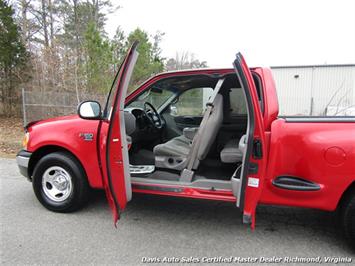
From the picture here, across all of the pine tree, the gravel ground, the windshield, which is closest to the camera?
the gravel ground

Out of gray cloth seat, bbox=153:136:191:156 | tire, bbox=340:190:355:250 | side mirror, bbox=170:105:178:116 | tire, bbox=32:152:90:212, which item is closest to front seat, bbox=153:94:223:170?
gray cloth seat, bbox=153:136:191:156

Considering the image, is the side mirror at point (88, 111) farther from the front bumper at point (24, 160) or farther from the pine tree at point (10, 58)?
the pine tree at point (10, 58)

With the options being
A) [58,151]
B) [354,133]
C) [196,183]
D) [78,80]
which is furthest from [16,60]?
[354,133]

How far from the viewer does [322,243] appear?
8.61 feet

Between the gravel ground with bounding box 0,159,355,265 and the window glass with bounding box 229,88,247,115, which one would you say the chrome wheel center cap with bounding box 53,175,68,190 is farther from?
the window glass with bounding box 229,88,247,115

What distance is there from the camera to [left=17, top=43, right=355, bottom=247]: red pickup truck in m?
2.26

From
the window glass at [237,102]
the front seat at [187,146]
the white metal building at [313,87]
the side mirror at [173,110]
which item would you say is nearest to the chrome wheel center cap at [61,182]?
the front seat at [187,146]

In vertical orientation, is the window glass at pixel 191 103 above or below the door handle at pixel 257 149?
above

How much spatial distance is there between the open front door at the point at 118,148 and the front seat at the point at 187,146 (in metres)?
0.70

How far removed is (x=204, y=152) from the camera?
2.99m

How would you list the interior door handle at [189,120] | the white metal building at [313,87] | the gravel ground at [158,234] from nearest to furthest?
1. the gravel ground at [158,234]
2. the interior door handle at [189,120]
3. the white metal building at [313,87]

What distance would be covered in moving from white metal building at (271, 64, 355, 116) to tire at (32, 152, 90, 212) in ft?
58.4

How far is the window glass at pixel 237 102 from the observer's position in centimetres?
377

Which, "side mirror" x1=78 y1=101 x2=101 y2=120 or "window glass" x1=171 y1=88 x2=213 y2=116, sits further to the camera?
"window glass" x1=171 y1=88 x2=213 y2=116
